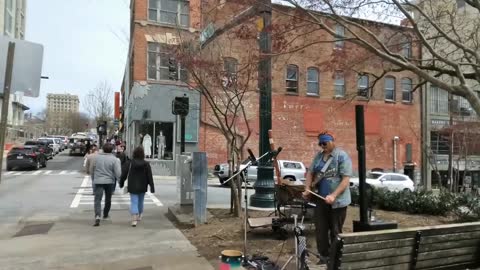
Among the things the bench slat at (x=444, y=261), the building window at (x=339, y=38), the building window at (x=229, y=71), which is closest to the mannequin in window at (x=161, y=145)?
the building window at (x=339, y=38)

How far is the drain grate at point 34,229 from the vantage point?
32.8ft

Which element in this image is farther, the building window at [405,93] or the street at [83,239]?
the building window at [405,93]

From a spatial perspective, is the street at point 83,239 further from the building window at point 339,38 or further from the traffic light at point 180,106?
the building window at point 339,38

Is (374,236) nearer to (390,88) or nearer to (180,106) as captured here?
(180,106)

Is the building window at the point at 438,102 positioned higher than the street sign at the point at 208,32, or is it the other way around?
the building window at the point at 438,102

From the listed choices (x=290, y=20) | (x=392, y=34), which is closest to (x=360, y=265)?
(x=290, y=20)

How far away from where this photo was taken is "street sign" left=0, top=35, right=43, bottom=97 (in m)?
6.69

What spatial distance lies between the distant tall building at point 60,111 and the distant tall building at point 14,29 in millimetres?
39344

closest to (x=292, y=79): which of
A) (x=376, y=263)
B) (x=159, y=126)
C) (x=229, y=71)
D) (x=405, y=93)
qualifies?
(x=159, y=126)

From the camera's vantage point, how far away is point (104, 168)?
1109cm

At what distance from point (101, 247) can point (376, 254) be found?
487 centimetres

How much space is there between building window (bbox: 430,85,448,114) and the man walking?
40.1m

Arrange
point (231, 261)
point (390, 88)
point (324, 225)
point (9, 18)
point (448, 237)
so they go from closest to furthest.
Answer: point (231, 261)
point (448, 237)
point (324, 225)
point (390, 88)
point (9, 18)

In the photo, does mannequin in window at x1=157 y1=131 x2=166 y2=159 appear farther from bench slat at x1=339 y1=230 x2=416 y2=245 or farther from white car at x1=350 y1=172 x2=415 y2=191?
bench slat at x1=339 y1=230 x2=416 y2=245
